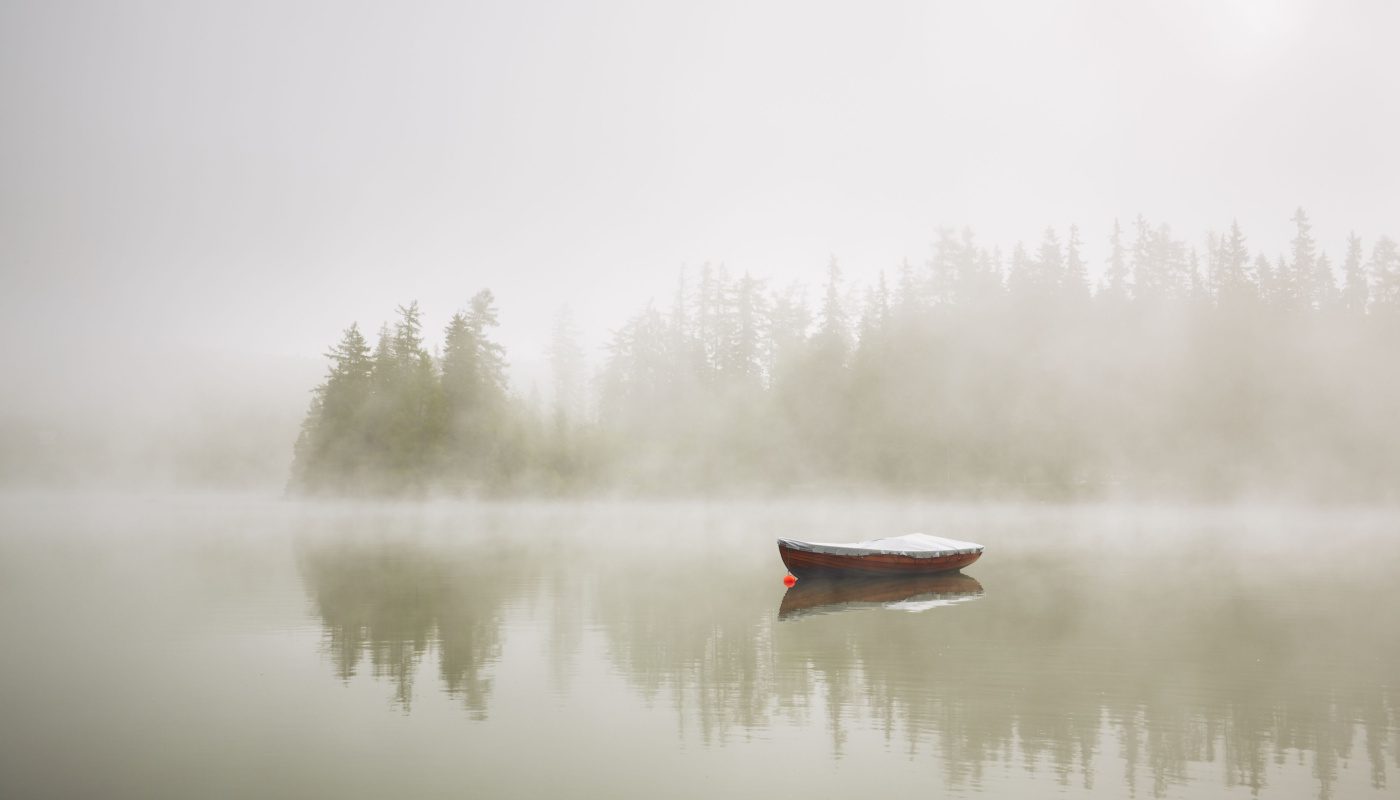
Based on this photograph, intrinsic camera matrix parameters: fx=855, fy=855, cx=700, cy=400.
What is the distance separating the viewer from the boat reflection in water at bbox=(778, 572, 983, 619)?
84.5ft

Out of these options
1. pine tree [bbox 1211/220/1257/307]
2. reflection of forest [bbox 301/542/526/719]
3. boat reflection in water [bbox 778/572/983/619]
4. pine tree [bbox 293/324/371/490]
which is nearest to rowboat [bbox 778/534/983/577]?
boat reflection in water [bbox 778/572/983/619]

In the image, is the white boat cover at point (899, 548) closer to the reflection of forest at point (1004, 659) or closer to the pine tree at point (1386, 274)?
the reflection of forest at point (1004, 659)

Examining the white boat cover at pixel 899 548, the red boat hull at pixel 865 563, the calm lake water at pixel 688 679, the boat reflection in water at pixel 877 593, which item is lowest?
the boat reflection in water at pixel 877 593

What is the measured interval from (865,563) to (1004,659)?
43.0 ft

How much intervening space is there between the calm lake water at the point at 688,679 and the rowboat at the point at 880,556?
2.65 feet

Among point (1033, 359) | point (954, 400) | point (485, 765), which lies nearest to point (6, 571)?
point (485, 765)

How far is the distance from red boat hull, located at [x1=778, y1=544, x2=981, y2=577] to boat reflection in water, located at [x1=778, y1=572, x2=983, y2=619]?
18.4 inches

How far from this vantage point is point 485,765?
11.5 meters

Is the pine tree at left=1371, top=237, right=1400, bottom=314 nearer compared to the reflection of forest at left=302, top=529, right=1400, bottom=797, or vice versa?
the reflection of forest at left=302, top=529, right=1400, bottom=797

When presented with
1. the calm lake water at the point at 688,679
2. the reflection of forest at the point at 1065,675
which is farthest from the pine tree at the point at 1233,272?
the reflection of forest at the point at 1065,675

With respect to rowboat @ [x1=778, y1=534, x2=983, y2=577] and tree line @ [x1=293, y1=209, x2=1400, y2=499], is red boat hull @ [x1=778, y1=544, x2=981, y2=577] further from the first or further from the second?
tree line @ [x1=293, y1=209, x2=1400, y2=499]

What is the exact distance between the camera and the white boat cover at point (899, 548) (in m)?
29.7

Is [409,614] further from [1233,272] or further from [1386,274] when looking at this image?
[1386,274]

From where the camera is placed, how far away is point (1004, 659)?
18016 mm
